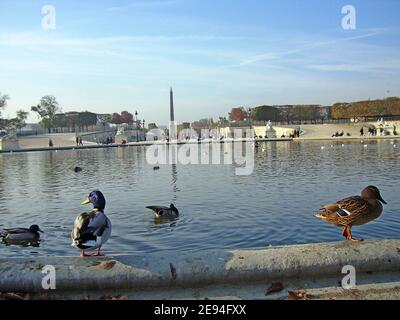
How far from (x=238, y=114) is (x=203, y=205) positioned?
115598 mm

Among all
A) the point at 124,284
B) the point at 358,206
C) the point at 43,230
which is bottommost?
the point at 43,230

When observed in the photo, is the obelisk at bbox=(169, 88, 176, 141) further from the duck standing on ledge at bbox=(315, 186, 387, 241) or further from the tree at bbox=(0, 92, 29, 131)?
the duck standing on ledge at bbox=(315, 186, 387, 241)

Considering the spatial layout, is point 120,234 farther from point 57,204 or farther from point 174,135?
point 174,135

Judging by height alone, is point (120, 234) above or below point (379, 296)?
below

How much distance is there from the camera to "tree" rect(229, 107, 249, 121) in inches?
4904

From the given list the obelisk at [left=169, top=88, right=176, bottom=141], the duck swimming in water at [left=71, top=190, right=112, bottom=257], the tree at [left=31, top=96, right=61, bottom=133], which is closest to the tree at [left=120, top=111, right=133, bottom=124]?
the tree at [left=31, top=96, right=61, bottom=133]

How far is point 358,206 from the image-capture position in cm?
522

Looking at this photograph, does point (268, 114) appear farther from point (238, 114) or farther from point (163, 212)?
point (163, 212)

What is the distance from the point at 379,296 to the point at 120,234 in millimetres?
5703

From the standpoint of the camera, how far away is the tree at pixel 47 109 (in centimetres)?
9669

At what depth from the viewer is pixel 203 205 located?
1145 centimetres

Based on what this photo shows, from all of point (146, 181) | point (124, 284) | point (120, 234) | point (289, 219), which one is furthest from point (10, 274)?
point (146, 181)

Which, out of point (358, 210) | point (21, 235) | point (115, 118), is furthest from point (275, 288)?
point (115, 118)

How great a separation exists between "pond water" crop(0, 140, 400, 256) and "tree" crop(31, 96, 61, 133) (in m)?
80.7
